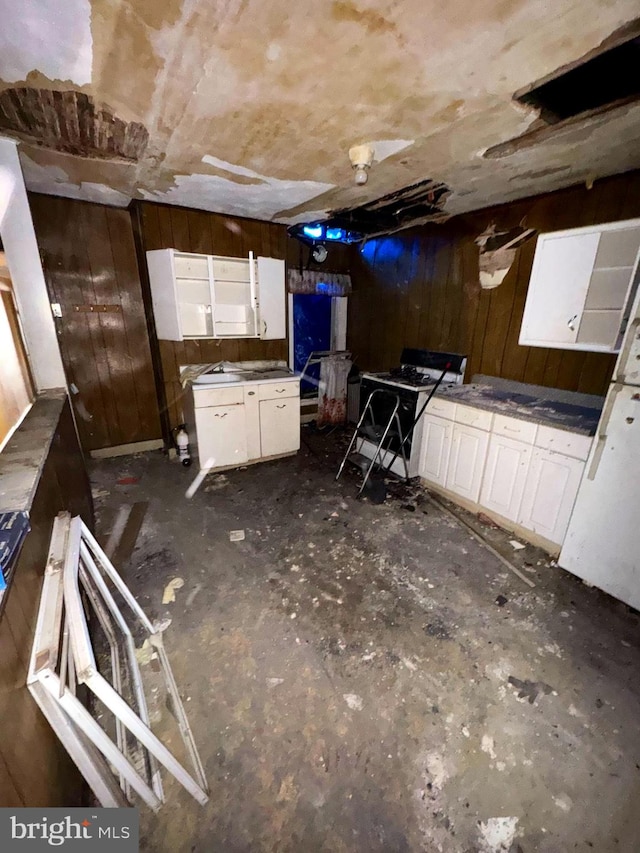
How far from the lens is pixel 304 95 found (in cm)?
146

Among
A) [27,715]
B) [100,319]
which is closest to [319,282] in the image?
[100,319]

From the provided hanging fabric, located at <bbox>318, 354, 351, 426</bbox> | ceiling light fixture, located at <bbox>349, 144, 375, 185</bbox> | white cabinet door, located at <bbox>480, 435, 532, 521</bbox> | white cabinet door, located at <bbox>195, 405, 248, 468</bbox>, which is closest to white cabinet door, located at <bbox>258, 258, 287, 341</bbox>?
hanging fabric, located at <bbox>318, 354, 351, 426</bbox>

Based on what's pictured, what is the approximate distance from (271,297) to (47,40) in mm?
2429

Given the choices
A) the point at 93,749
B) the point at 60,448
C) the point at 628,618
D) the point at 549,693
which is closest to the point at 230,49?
the point at 60,448

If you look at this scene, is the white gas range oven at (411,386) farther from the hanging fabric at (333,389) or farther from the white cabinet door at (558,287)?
the hanging fabric at (333,389)

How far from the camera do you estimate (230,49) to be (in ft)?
3.98

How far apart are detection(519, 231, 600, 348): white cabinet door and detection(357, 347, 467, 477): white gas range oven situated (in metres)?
0.71

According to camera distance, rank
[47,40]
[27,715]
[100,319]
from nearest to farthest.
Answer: [27,715], [47,40], [100,319]

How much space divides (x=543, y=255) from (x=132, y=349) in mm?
3738

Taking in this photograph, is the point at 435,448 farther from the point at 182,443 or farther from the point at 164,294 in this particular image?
the point at 164,294

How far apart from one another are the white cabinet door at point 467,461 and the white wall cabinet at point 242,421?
5.35ft

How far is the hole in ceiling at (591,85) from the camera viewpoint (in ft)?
4.08

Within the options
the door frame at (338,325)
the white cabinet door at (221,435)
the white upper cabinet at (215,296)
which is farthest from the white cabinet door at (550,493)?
the door frame at (338,325)

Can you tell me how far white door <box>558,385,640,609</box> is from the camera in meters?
1.78
